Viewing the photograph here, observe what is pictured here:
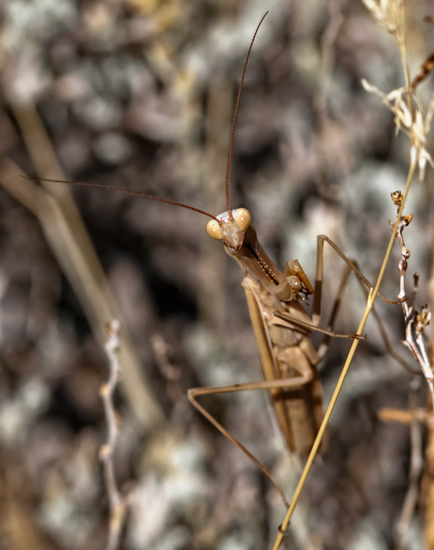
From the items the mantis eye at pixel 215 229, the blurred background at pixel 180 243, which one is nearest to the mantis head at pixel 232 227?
the mantis eye at pixel 215 229

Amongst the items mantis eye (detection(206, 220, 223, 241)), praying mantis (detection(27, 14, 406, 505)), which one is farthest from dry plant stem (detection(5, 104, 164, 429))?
mantis eye (detection(206, 220, 223, 241))

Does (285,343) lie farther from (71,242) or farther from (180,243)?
(180,243)

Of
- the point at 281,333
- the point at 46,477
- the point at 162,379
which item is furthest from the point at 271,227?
the point at 46,477

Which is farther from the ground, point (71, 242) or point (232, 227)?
point (71, 242)

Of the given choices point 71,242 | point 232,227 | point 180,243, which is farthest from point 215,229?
point 180,243

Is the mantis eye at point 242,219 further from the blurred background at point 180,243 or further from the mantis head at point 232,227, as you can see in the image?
the blurred background at point 180,243

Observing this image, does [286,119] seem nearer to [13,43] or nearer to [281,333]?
[13,43]

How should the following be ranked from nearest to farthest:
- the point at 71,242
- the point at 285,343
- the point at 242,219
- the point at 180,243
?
the point at 242,219
the point at 285,343
the point at 71,242
the point at 180,243

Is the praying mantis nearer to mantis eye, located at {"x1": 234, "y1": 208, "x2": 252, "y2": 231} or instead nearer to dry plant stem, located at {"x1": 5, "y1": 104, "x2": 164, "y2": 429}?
mantis eye, located at {"x1": 234, "y1": 208, "x2": 252, "y2": 231}
